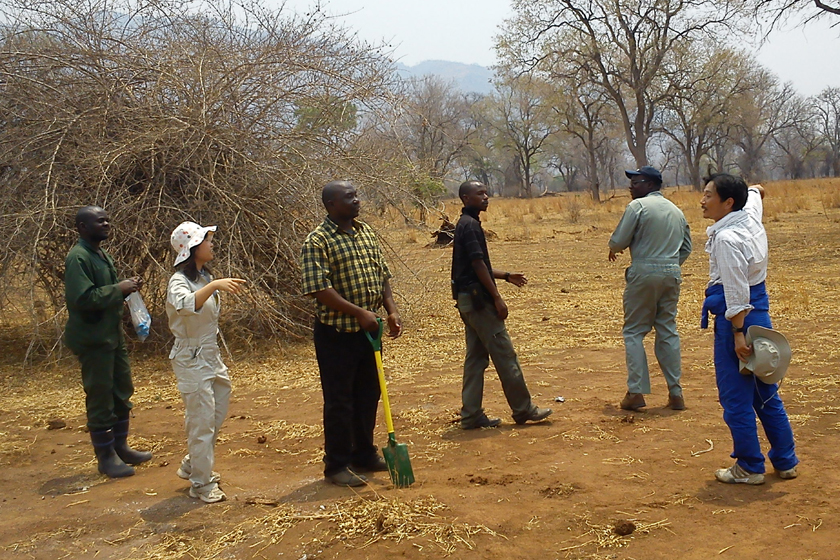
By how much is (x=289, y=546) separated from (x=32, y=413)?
4099 mm

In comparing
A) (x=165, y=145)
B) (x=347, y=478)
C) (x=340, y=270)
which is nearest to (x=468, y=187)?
(x=340, y=270)

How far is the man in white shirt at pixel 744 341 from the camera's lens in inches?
152

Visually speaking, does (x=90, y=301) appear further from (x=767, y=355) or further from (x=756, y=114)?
(x=756, y=114)

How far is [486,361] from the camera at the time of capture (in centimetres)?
537

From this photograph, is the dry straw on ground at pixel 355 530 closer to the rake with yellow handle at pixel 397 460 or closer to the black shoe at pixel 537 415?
the rake with yellow handle at pixel 397 460

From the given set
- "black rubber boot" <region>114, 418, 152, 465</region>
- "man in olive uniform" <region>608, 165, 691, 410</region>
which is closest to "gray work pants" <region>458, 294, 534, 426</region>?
"man in olive uniform" <region>608, 165, 691, 410</region>

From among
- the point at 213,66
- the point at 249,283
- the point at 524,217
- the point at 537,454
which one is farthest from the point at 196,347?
the point at 524,217

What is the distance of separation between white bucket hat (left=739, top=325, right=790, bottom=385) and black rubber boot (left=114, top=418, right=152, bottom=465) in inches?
145

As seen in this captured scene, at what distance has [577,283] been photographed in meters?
12.1

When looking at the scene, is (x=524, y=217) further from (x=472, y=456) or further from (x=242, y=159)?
(x=472, y=456)

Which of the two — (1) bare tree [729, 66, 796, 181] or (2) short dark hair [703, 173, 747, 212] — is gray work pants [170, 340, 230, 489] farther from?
(1) bare tree [729, 66, 796, 181]

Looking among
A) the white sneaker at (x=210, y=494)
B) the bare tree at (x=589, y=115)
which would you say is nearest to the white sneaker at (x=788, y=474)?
the white sneaker at (x=210, y=494)

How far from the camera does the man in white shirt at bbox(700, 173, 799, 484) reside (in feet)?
12.7

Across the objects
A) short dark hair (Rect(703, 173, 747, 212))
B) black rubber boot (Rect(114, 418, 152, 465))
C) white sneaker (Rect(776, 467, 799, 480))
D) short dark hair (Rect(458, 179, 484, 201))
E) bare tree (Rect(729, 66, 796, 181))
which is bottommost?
white sneaker (Rect(776, 467, 799, 480))
